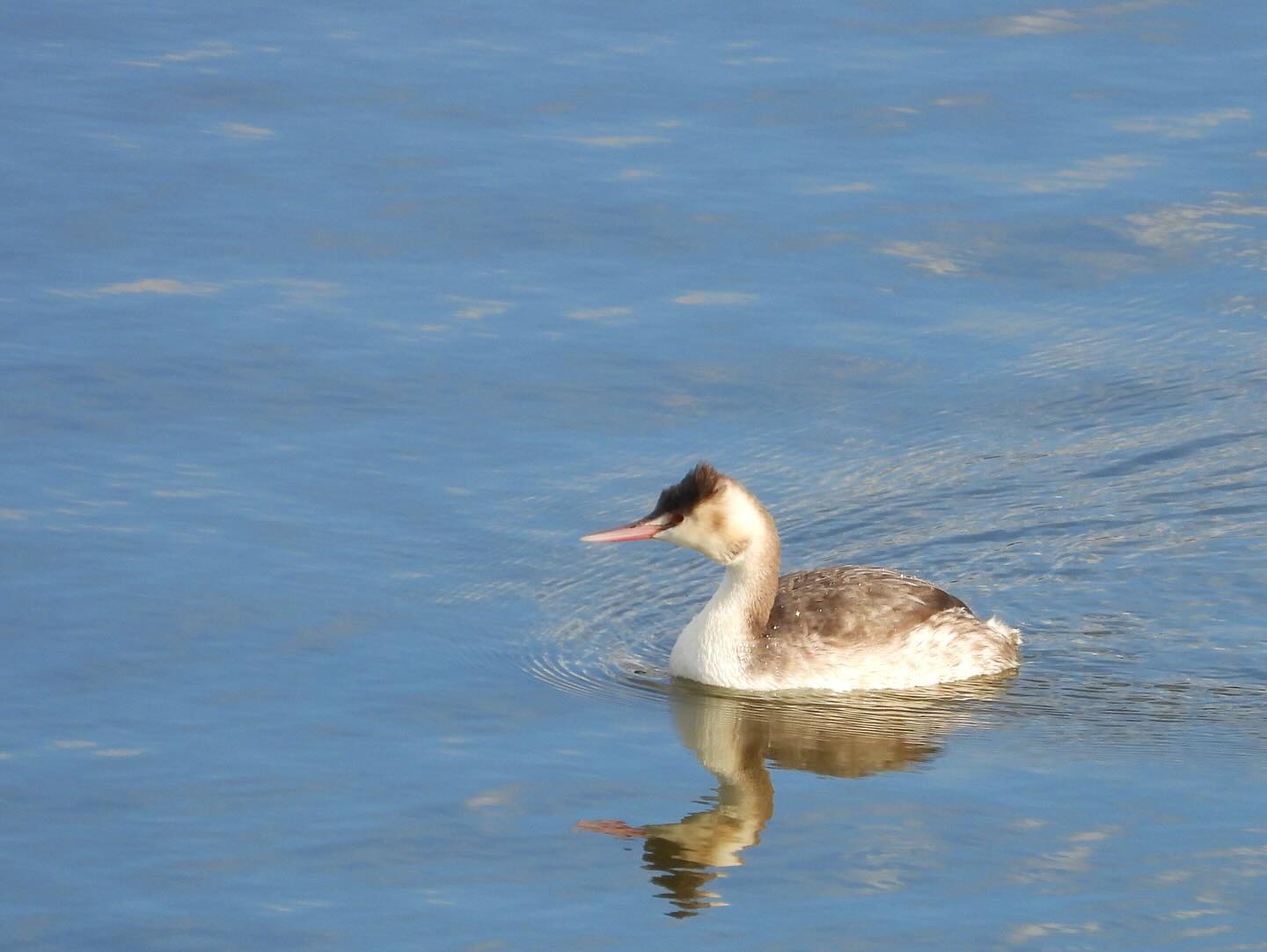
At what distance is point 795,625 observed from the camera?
13.3m

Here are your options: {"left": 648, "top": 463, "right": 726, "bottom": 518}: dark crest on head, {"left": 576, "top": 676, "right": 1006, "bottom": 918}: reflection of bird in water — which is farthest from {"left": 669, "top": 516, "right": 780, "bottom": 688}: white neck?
{"left": 648, "top": 463, "right": 726, "bottom": 518}: dark crest on head

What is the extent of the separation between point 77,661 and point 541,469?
12.1 feet

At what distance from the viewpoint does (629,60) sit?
20922mm

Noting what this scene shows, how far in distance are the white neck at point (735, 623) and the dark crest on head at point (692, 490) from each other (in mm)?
390

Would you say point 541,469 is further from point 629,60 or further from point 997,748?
point 629,60

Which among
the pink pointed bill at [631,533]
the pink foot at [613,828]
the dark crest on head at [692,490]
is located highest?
the dark crest on head at [692,490]

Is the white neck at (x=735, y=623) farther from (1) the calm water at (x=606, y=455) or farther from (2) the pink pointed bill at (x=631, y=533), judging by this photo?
(2) the pink pointed bill at (x=631, y=533)

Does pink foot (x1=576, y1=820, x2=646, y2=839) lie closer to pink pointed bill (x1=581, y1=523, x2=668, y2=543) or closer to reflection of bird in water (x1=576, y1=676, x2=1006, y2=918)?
reflection of bird in water (x1=576, y1=676, x2=1006, y2=918)

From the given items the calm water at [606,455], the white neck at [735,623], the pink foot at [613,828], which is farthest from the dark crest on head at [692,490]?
the pink foot at [613,828]

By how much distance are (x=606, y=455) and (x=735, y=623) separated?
2443mm

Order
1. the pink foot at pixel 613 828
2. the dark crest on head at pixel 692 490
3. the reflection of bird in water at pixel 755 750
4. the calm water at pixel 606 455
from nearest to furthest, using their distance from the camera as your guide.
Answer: the calm water at pixel 606 455, the reflection of bird in water at pixel 755 750, the pink foot at pixel 613 828, the dark crest on head at pixel 692 490

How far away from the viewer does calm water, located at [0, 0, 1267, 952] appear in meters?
10.4

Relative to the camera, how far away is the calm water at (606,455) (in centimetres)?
1042

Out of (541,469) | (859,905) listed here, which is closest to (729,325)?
(541,469)
